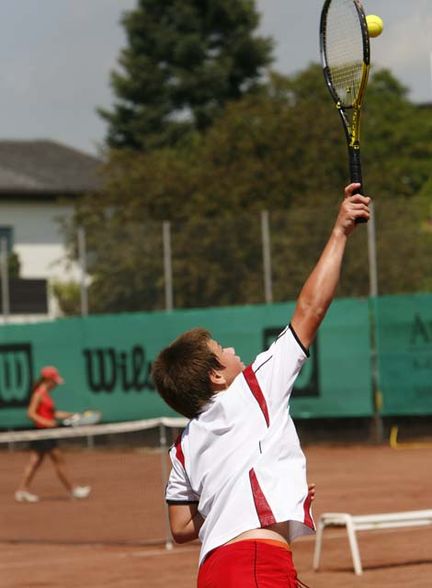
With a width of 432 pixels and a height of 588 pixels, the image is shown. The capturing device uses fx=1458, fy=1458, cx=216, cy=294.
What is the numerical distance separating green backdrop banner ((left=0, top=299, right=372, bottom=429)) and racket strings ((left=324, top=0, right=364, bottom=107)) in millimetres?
15471

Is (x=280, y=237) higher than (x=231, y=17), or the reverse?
(x=231, y=17)

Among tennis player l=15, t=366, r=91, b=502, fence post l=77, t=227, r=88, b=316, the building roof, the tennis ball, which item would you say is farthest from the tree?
the tennis ball

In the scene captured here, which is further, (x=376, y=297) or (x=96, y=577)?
(x=376, y=297)

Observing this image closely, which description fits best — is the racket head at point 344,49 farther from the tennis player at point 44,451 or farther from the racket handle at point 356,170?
the tennis player at point 44,451

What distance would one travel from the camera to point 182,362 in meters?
4.20

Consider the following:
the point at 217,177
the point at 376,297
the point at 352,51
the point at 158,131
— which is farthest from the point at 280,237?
the point at 158,131

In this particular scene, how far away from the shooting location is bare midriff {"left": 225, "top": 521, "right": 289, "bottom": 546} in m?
4.11

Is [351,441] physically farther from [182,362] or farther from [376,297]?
[182,362]

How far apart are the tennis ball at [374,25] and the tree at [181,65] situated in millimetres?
51056

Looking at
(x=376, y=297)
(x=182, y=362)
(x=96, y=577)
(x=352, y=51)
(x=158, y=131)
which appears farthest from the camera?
(x=158, y=131)

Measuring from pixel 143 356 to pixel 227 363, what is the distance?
18.2 metres

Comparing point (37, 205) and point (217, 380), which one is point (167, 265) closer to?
point (217, 380)

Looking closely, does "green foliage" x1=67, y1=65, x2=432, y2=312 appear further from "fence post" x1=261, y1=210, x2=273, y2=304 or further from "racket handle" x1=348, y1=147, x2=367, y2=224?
"racket handle" x1=348, y1=147, x2=367, y2=224

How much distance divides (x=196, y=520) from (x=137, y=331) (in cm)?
1828
